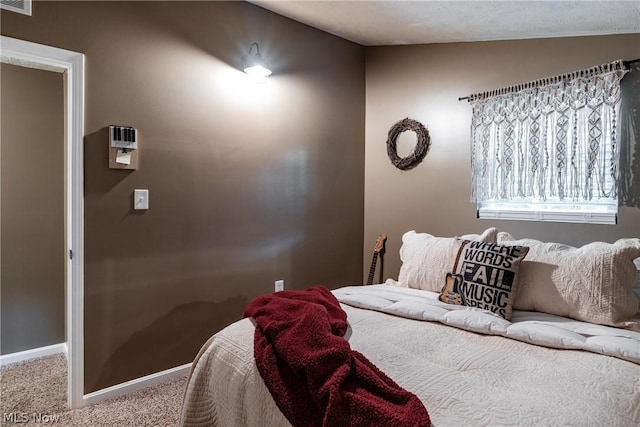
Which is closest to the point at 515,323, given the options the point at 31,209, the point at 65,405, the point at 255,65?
the point at 255,65

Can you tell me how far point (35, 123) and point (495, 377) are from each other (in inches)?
132

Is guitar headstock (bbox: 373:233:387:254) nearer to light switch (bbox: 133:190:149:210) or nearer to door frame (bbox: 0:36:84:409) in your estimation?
light switch (bbox: 133:190:149:210)

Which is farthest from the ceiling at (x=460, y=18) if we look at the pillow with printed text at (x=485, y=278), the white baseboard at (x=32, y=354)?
the white baseboard at (x=32, y=354)

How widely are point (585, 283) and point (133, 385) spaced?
2.48 meters

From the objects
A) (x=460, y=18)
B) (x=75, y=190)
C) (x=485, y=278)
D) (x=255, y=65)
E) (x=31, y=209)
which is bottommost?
(x=485, y=278)

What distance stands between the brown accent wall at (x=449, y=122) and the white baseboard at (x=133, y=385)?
185 centimetres

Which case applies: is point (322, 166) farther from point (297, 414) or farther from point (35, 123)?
point (297, 414)

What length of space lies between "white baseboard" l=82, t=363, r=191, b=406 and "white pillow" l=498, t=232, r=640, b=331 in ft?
6.72

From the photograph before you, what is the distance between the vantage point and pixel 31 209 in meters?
2.93

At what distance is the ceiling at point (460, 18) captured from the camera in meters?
2.26

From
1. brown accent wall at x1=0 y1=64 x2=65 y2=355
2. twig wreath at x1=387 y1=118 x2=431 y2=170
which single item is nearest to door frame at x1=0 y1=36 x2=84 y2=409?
brown accent wall at x1=0 y1=64 x2=65 y2=355

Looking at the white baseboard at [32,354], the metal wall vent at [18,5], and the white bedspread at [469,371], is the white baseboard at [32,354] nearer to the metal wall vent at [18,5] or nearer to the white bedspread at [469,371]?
the white bedspread at [469,371]

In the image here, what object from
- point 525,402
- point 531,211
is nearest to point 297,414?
point 525,402

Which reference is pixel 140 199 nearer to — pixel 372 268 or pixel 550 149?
pixel 372 268
